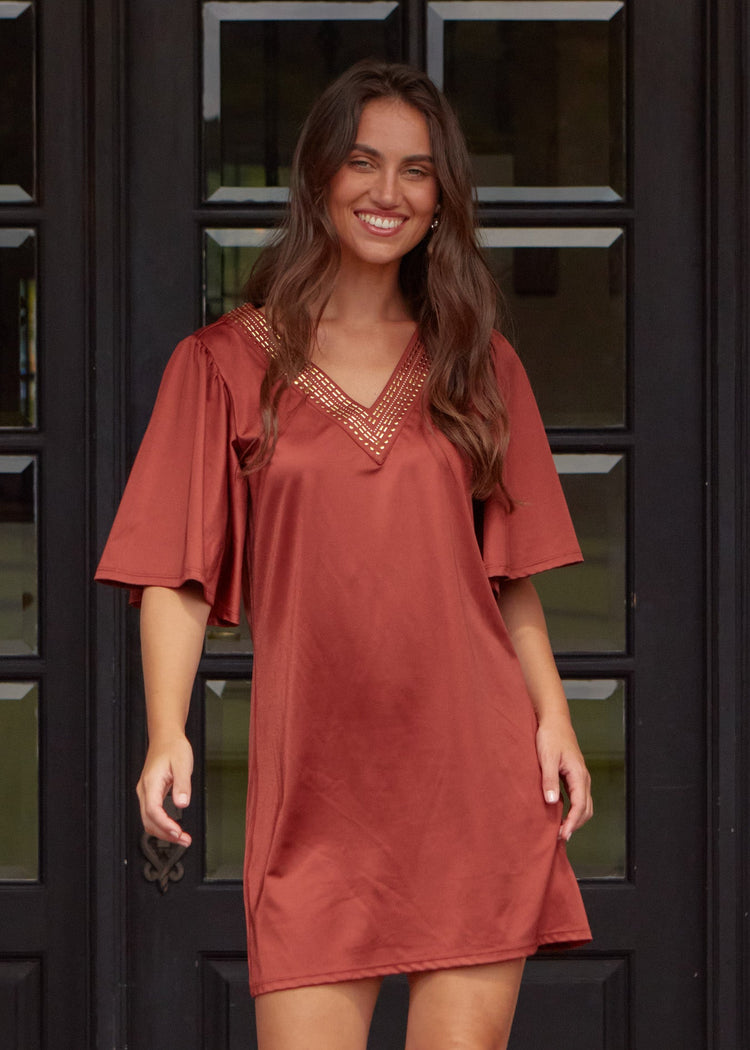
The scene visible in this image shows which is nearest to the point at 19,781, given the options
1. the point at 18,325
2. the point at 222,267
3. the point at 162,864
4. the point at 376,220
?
the point at 162,864

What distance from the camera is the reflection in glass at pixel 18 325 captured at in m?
2.72

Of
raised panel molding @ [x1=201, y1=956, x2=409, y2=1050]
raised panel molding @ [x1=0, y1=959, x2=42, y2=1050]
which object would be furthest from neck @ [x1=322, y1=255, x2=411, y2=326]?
raised panel molding @ [x1=0, y1=959, x2=42, y2=1050]

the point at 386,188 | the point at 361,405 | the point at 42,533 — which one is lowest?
the point at 42,533

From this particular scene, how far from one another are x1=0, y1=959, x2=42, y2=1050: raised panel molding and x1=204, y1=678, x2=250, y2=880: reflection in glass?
0.43 meters

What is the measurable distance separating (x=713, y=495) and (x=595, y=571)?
279 mm

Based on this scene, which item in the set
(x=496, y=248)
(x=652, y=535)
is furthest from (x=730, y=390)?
(x=496, y=248)

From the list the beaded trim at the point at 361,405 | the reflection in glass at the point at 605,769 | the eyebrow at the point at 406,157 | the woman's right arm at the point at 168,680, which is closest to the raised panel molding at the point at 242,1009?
the reflection in glass at the point at 605,769

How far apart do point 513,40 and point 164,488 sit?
1.43m

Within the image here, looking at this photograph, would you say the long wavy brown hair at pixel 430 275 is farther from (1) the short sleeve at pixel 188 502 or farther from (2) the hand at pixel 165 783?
(2) the hand at pixel 165 783

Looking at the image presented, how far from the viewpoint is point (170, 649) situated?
5.82ft

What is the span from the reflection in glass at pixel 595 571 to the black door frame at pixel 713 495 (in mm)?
179

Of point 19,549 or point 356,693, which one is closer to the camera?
point 356,693

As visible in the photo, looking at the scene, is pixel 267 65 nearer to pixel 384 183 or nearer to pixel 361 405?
pixel 384 183

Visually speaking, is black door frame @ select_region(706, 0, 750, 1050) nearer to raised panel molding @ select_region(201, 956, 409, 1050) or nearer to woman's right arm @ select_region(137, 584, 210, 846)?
raised panel molding @ select_region(201, 956, 409, 1050)
